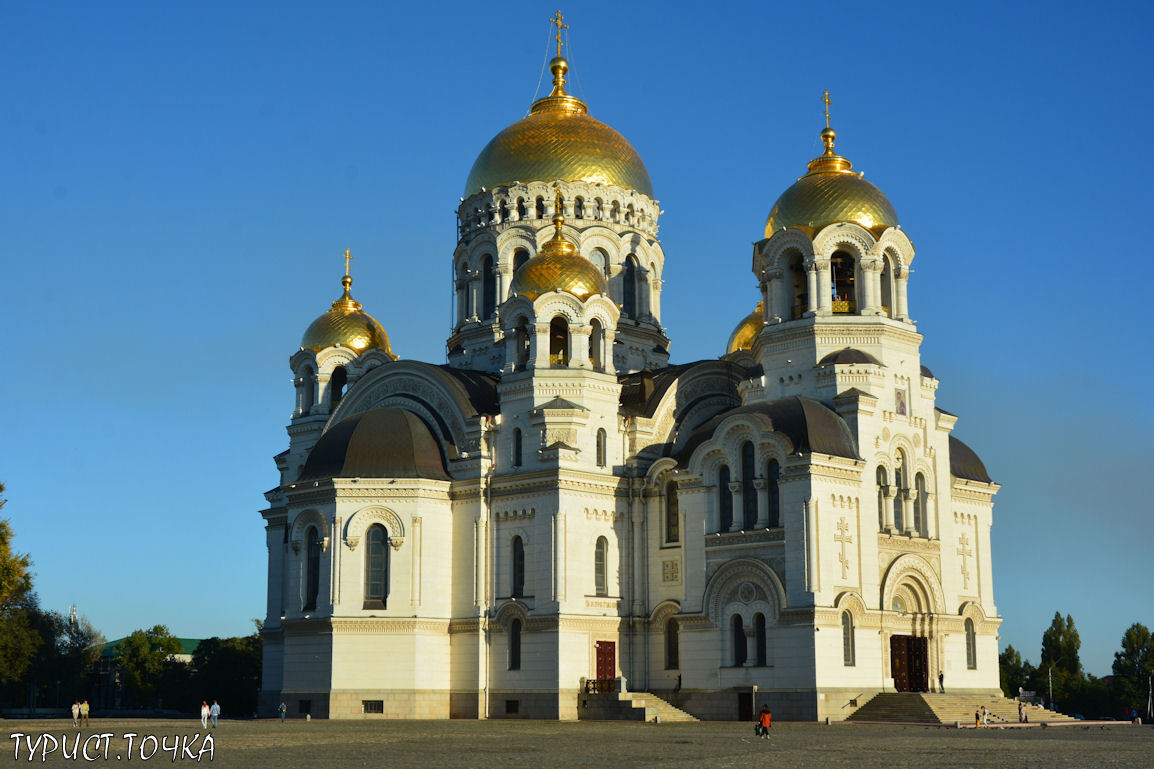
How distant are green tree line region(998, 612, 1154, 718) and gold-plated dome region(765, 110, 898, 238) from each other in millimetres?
23291

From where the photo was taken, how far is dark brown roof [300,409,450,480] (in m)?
40.5

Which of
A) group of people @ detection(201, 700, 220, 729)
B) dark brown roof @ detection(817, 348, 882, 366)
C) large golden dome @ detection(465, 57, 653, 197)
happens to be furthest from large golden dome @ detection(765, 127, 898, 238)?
group of people @ detection(201, 700, 220, 729)

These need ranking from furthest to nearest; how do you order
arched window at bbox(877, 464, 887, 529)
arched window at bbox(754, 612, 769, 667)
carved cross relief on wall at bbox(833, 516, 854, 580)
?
arched window at bbox(877, 464, 887, 529)
arched window at bbox(754, 612, 769, 667)
carved cross relief on wall at bbox(833, 516, 854, 580)

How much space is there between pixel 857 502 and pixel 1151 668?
25.9 metres

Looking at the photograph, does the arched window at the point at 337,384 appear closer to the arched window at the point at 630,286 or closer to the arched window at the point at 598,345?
the arched window at the point at 630,286

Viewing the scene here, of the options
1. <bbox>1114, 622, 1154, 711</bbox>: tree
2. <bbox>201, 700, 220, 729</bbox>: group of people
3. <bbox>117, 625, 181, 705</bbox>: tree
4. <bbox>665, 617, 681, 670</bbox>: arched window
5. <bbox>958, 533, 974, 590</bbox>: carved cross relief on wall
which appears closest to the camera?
<bbox>201, 700, 220, 729</bbox>: group of people

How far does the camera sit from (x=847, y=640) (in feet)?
120

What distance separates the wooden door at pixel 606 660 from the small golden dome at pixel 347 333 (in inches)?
559

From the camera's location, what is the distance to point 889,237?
131 feet

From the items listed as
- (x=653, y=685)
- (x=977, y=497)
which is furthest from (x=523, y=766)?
(x=977, y=497)

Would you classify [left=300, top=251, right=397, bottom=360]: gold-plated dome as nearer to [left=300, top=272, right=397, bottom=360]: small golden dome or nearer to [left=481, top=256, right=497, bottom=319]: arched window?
[left=300, top=272, right=397, bottom=360]: small golden dome

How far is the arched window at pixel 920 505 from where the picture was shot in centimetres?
3953

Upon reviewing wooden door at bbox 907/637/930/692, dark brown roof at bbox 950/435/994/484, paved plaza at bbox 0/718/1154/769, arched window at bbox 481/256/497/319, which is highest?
arched window at bbox 481/256/497/319

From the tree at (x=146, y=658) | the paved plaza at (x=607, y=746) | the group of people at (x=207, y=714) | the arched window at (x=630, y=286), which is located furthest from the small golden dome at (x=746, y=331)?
the tree at (x=146, y=658)
